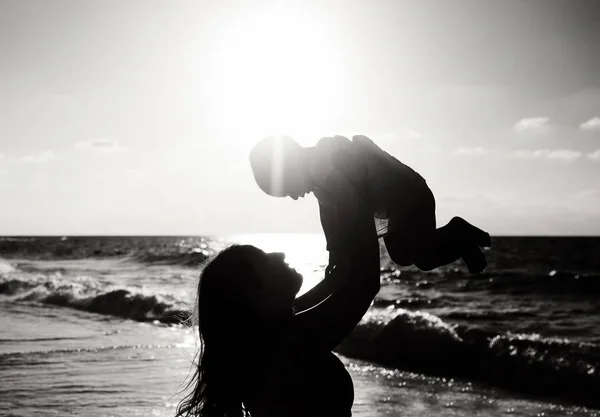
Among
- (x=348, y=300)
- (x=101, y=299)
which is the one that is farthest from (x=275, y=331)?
(x=101, y=299)

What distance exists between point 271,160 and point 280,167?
0.20 ft

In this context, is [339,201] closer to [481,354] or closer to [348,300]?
[348,300]

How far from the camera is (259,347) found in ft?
7.39

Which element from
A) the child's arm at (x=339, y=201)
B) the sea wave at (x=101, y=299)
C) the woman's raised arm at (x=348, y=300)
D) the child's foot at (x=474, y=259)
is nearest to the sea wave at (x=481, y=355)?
the sea wave at (x=101, y=299)

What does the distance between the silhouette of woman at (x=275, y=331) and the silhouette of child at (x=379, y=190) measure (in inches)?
9.0

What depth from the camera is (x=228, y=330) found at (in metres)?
2.27

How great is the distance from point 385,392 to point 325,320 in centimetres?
738

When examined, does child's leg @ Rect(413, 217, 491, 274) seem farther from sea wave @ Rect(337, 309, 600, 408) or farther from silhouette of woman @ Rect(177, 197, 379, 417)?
sea wave @ Rect(337, 309, 600, 408)

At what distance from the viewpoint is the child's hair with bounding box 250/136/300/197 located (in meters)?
2.52

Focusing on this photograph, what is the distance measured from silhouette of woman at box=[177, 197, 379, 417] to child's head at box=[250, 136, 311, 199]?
1.06ft

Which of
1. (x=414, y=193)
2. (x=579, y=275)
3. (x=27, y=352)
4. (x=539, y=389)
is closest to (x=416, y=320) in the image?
(x=539, y=389)

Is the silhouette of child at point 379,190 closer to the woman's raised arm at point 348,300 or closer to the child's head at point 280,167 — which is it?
the child's head at point 280,167

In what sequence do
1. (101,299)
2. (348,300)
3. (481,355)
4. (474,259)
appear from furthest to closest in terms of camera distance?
(101,299), (481,355), (474,259), (348,300)

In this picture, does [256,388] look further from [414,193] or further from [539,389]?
[539,389]
